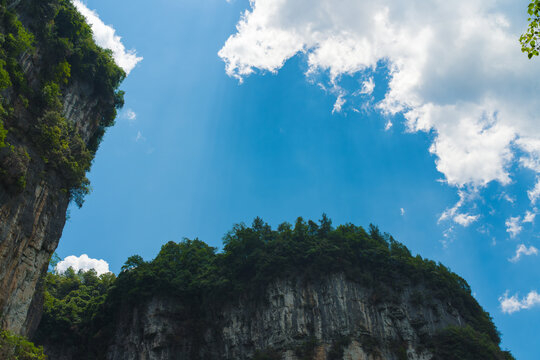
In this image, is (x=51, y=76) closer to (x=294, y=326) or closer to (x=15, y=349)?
(x=15, y=349)

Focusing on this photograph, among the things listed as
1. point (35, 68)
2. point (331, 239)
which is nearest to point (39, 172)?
point (35, 68)

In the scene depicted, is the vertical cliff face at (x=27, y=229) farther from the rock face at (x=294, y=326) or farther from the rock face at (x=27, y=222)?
the rock face at (x=294, y=326)

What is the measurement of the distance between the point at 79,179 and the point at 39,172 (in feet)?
10.9

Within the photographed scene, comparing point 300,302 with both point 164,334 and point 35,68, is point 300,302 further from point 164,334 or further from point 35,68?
point 35,68

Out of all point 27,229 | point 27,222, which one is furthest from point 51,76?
point 27,229

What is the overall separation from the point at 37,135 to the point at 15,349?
1034 centimetres

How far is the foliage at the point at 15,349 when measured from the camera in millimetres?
16047

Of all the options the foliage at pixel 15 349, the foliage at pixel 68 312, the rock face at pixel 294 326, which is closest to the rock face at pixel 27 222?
the foliage at pixel 15 349

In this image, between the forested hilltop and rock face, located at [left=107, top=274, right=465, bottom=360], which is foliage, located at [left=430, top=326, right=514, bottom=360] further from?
the forested hilltop

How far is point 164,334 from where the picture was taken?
113ft

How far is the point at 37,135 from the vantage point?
2141 cm

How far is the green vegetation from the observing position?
775 inches

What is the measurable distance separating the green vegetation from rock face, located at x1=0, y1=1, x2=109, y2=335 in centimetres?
22

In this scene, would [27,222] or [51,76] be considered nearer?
[27,222]
